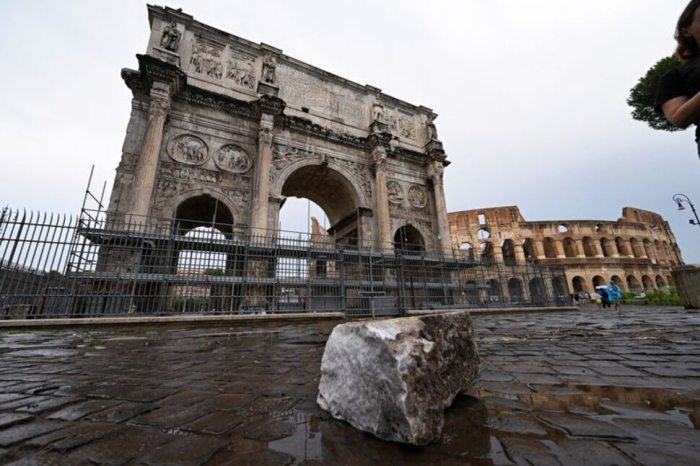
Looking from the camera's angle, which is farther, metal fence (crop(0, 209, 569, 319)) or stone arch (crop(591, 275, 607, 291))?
stone arch (crop(591, 275, 607, 291))

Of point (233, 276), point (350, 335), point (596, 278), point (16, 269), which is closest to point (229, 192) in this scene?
point (233, 276)

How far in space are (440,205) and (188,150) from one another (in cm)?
1223

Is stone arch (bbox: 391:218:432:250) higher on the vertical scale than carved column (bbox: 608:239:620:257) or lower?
lower

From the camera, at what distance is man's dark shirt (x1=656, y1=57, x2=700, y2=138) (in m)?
1.77

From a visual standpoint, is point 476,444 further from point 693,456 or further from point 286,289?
point 286,289

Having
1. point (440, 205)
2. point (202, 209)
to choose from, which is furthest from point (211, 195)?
point (440, 205)

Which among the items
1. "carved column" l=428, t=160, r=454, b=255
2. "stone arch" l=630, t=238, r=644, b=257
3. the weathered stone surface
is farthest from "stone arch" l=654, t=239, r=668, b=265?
the weathered stone surface

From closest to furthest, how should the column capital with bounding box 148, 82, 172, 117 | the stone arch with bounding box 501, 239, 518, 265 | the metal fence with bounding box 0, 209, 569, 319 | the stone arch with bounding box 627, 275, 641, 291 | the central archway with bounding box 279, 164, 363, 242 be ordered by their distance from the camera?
the metal fence with bounding box 0, 209, 569, 319 < the column capital with bounding box 148, 82, 172, 117 < the central archway with bounding box 279, 164, 363, 242 < the stone arch with bounding box 627, 275, 641, 291 < the stone arch with bounding box 501, 239, 518, 265

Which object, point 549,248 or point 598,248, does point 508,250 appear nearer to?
point 549,248

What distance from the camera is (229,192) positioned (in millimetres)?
11328

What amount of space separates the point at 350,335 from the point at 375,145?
46.7ft

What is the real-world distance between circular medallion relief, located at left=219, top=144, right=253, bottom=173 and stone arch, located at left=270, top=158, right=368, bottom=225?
1424 mm

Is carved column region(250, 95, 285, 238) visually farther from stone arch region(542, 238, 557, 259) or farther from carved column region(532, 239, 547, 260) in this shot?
stone arch region(542, 238, 557, 259)

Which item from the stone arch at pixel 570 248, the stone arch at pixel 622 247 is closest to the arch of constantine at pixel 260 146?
the stone arch at pixel 570 248
